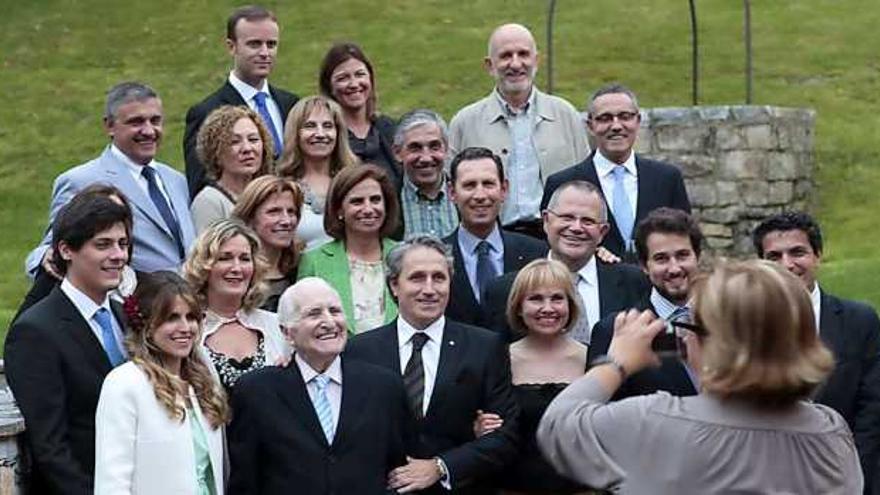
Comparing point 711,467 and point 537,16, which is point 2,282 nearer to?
point 537,16

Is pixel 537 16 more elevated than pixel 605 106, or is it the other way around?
pixel 537 16

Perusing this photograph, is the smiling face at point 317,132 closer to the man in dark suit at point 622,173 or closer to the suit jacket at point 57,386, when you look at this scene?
the man in dark suit at point 622,173

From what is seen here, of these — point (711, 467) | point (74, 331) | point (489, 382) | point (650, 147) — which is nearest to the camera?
point (711, 467)

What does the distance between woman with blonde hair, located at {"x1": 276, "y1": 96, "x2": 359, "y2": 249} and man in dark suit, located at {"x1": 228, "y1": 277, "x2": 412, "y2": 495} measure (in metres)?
1.88

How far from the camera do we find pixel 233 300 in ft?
24.5

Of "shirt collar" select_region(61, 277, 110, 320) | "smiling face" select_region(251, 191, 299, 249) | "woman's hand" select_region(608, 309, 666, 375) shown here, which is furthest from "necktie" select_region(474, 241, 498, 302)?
"woman's hand" select_region(608, 309, 666, 375)

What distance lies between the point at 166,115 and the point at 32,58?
3.16 meters

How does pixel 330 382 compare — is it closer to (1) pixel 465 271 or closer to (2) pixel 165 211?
(1) pixel 465 271

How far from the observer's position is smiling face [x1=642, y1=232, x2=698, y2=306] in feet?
24.1

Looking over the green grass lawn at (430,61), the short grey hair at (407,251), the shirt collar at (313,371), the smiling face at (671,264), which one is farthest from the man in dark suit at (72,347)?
the green grass lawn at (430,61)

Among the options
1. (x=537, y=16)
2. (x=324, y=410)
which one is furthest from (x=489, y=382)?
(x=537, y=16)

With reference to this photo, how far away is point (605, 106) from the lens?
9312 millimetres

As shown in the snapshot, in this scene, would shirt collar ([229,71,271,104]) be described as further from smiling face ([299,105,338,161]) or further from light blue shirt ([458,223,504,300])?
light blue shirt ([458,223,504,300])

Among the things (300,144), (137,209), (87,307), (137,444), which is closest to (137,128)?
(137,209)
